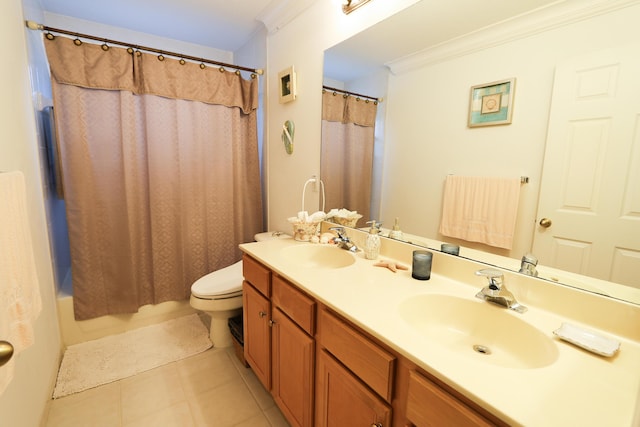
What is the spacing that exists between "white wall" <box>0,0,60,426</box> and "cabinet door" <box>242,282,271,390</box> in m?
0.91

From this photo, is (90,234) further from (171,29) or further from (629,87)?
(629,87)

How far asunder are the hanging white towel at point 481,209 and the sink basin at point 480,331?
0.28 m

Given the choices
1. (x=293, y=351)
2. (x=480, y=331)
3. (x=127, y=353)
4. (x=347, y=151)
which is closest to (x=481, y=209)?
(x=480, y=331)

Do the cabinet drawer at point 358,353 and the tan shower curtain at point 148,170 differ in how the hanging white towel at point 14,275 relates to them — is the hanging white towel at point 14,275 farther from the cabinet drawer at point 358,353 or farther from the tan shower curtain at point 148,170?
the tan shower curtain at point 148,170

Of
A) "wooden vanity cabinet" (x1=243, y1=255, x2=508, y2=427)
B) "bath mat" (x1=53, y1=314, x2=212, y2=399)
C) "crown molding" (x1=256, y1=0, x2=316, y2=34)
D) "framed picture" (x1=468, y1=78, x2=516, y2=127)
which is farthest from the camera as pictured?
"crown molding" (x1=256, y1=0, x2=316, y2=34)

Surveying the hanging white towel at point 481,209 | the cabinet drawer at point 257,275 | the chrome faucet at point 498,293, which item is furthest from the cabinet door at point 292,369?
the hanging white towel at point 481,209

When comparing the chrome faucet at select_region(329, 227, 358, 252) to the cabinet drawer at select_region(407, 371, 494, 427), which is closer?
the cabinet drawer at select_region(407, 371, 494, 427)

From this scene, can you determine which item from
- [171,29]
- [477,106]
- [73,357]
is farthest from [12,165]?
[477,106]

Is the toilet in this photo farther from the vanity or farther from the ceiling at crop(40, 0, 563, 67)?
the ceiling at crop(40, 0, 563, 67)

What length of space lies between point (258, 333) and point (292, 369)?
36 cm

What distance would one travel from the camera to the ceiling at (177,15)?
6.45 feet

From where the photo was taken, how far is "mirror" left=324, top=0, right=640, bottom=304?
875 millimetres

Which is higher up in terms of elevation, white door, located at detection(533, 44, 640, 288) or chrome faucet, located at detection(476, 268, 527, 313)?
white door, located at detection(533, 44, 640, 288)

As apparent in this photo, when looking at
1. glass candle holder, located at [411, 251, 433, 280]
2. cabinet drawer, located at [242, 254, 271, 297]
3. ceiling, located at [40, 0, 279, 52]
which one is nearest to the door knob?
cabinet drawer, located at [242, 254, 271, 297]
